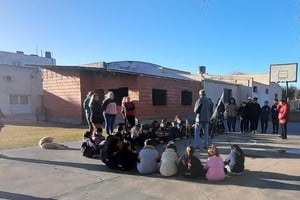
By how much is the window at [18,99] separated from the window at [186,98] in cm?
1767

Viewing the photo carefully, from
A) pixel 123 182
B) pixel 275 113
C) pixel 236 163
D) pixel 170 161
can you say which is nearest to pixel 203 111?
pixel 236 163

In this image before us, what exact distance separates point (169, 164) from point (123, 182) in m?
1.12

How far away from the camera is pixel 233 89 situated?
34344 millimetres

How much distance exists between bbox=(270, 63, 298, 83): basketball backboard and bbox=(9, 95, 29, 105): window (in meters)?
23.8

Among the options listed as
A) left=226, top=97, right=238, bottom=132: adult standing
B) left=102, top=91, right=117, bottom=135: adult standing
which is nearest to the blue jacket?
left=102, top=91, right=117, bottom=135: adult standing

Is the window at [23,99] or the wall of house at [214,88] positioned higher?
the wall of house at [214,88]

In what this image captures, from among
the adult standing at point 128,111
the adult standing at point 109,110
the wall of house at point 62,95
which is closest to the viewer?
the adult standing at point 109,110

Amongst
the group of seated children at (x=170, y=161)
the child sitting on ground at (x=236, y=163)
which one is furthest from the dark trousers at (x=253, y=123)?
the child sitting on ground at (x=236, y=163)

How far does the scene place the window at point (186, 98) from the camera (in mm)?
25438

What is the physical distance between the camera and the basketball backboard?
24.7 meters

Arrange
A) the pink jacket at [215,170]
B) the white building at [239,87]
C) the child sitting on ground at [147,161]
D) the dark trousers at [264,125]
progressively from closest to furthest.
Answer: the pink jacket at [215,170] < the child sitting on ground at [147,161] < the dark trousers at [264,125] < the white building at [239,87]

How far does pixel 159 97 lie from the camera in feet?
74.6

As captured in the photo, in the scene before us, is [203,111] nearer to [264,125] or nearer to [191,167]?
[191,167]

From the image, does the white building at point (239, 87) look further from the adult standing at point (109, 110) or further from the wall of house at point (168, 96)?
the adult standing at point (109, 110)
